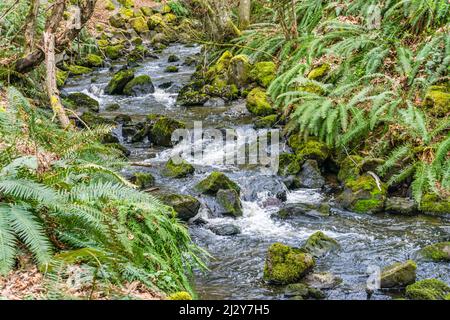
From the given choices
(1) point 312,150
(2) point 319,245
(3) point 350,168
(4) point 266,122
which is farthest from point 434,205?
(4) point 266,122

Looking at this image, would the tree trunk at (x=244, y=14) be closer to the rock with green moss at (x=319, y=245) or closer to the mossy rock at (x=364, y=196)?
the mossy rock at (x=364, y=196)

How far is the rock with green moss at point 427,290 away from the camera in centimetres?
491

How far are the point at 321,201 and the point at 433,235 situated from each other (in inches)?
72.5

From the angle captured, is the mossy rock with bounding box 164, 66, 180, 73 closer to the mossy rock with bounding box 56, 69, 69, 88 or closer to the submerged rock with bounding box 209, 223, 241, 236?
the mossy rock with bounding box 56, 69, 69, 88

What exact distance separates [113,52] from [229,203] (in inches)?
542

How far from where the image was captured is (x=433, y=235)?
6.49 metres

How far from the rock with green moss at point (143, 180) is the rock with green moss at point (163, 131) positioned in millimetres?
2025

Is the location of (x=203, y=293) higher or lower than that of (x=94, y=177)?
lower

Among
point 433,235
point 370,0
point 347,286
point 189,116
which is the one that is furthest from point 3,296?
point 370,0

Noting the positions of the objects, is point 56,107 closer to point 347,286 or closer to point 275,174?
point 275,174

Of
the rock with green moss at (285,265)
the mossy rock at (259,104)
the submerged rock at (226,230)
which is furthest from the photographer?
the mossy rock at (259,104)

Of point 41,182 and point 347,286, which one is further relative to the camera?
point 347,286

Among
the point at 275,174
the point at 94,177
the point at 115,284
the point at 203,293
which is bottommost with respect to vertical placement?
the point at 203,293

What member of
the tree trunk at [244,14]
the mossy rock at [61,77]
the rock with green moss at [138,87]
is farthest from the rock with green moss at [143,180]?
the tree trunk at [244,14]
